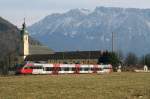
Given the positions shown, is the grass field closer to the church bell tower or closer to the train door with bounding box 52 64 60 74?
the train door with bounding box 52 64 60 74

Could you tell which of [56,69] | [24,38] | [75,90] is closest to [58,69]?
[56,69]

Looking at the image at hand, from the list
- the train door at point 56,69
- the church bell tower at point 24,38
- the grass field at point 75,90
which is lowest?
the grass field at point 75,90

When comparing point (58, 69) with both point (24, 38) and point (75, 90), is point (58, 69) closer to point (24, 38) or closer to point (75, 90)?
point (75, 90)

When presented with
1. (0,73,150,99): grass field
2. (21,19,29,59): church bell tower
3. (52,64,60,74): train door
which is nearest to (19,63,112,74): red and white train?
(52,64,60,74): train door

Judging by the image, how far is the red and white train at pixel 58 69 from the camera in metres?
92.9

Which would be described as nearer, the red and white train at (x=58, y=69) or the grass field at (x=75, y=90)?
the grass field at (x=75, y=90)

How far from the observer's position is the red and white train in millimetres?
92875

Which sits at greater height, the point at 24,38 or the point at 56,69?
the point at 24,38

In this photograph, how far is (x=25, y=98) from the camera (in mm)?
24625

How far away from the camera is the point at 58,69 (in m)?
99.4

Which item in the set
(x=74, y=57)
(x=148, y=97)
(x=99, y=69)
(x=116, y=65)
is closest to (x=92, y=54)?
(x=74, y=57)

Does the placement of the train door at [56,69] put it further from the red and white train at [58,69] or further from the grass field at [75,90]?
the grass field at [75,90]

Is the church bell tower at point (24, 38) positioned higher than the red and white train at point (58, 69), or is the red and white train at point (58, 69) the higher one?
the church bell tower at point (24, 38)

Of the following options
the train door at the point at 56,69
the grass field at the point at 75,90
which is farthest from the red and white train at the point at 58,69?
the grass field at the point at 75,90
